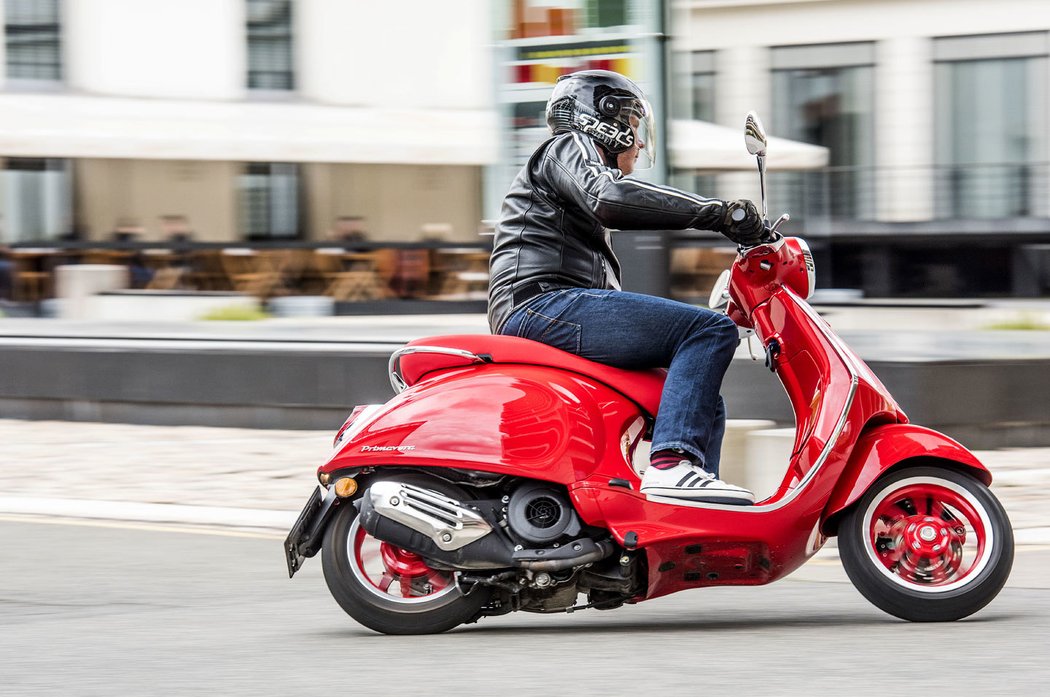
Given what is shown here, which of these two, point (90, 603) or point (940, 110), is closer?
point (90, 603)

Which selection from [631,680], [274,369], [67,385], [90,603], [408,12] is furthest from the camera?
[408,12]

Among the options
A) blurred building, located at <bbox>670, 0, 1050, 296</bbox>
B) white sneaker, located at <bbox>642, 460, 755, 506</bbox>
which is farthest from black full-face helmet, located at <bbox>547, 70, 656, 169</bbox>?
blurred building, located at <bbox>670, 0, 1050, 296</bbox>

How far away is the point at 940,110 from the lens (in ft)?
88.1

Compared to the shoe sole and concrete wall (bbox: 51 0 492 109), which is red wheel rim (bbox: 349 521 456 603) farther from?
concrete wall (bbox: 51 0 492 109)

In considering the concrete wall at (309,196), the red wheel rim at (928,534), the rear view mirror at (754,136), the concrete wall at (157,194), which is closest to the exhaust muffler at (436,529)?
the red wheel rim at (928,534)

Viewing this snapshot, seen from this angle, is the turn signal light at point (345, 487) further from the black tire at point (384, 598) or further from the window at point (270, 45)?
the window at point (270, 45)

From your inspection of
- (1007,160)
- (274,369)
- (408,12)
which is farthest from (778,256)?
(408,12)

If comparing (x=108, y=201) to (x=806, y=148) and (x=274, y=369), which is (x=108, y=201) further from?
(x=274, y=369)

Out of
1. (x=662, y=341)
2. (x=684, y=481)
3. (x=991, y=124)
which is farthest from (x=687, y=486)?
(x=991, y=124)

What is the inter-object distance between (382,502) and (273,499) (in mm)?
3344

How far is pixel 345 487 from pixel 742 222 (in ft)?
4.55

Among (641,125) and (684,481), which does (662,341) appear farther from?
(641,125)

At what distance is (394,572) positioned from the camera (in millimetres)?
5082

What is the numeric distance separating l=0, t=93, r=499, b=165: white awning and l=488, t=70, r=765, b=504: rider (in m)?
17.5
